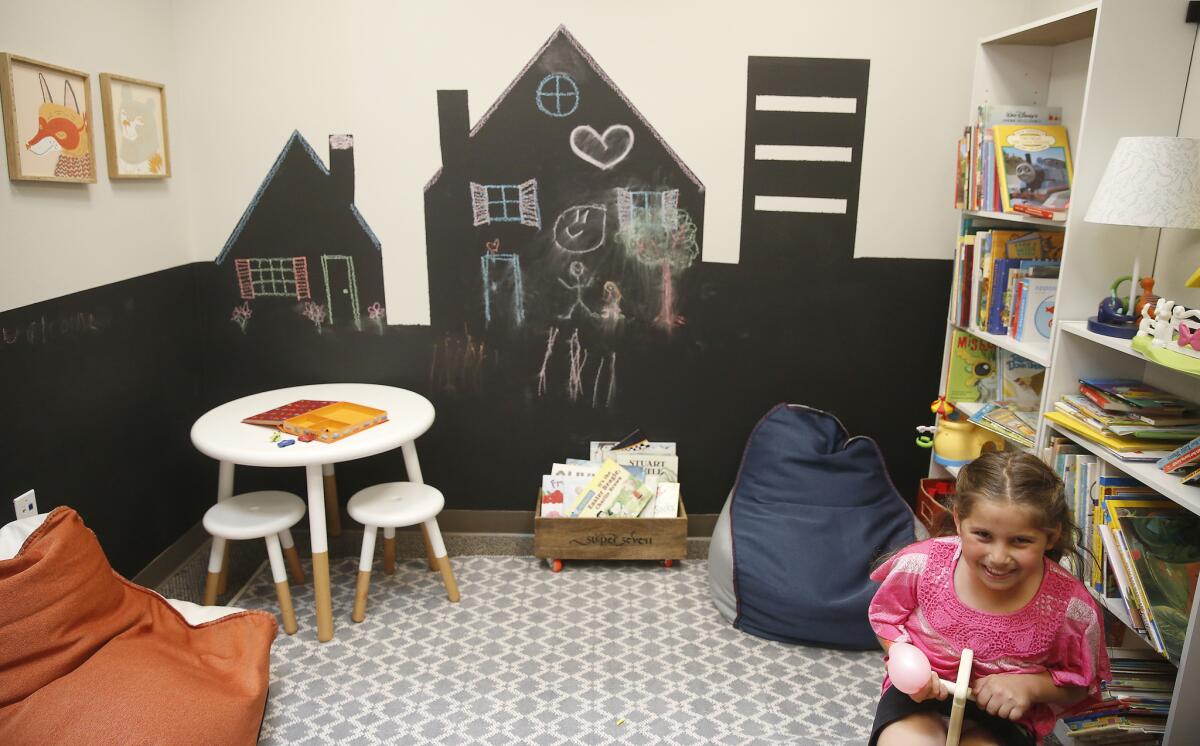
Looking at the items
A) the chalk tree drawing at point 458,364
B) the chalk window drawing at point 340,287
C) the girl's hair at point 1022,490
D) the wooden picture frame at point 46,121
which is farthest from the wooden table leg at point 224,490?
the girl's hair at point 1022,490

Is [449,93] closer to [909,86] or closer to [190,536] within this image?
[909,86]

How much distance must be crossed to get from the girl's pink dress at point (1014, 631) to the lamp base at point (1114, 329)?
62 centimetres

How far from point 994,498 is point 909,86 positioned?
1740 mm

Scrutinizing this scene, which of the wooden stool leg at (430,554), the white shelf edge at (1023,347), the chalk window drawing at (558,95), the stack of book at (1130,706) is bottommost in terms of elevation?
the wooden stool leg at (430,554)

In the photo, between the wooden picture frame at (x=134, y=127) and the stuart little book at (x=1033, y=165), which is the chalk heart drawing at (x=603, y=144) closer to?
the stuart little book at (x=1033, y=165)

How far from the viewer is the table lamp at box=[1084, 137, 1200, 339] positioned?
1787 mm

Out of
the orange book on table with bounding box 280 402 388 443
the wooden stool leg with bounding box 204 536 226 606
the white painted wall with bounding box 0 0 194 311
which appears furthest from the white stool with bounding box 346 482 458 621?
the white painted wall with bounding box 0 0 194 311

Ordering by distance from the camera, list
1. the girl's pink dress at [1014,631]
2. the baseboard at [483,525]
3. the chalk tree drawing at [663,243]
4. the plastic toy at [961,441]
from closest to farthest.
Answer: the girl's pink dress at [1014,631]
the plastic toy at [961,441]
the chalk tree drawing at [663,243]
the baseboard at [483,525]

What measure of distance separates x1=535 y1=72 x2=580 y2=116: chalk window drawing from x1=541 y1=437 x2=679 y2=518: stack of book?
1.18 meters

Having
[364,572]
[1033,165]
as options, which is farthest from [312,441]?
[1033,165]

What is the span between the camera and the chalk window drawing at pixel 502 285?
2951 mm

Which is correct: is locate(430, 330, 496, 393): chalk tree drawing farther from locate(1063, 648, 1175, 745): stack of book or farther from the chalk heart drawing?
locate(1063, 648, 1175, 745): stack of book

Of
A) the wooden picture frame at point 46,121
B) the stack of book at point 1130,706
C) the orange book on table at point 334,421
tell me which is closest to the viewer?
the stack of book at point 1130,706

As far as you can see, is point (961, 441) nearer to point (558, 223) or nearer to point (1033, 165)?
point (1033, 165)
